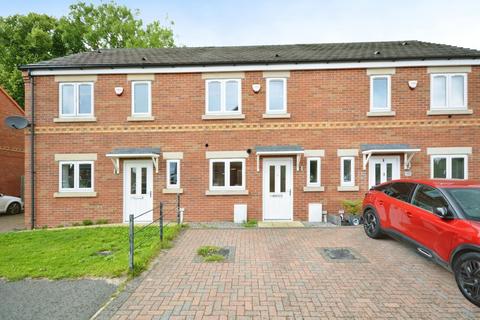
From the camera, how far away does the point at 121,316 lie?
11.8ft

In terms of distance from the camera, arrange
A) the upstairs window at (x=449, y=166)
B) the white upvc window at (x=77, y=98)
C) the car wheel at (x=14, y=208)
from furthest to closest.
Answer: the car wheel at (x=14, y=208), the white upvc window at (x=77, y=98), the upstairs window at (x=449, y=166)

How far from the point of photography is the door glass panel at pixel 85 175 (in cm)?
1023

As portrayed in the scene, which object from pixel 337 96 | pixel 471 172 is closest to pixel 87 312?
pixel 337 96

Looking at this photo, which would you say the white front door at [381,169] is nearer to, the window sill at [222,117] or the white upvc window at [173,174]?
the window sill at [222,117]

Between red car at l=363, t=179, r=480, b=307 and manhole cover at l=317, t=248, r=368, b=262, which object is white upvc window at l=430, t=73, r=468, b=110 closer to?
red car at l=363, t=179, r=480, b=307

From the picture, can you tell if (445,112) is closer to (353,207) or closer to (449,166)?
(449,166)

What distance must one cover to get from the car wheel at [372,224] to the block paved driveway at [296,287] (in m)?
0.41

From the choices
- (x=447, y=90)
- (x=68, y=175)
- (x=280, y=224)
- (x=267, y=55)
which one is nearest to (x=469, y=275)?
(x=280, y=224)

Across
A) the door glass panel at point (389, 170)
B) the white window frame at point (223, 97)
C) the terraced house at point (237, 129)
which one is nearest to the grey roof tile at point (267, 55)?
the terraced house at point (237, 129)

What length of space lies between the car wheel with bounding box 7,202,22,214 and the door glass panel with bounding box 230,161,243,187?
12.9 meters

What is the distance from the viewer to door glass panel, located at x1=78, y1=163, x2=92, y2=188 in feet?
33.6

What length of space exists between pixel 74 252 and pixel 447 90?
44.6ft

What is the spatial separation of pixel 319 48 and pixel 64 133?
1192cm

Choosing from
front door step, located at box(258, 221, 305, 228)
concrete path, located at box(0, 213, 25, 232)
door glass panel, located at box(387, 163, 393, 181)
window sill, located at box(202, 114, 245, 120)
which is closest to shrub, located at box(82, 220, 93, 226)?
concrete path, located at box(0, 213, 25, 232)
